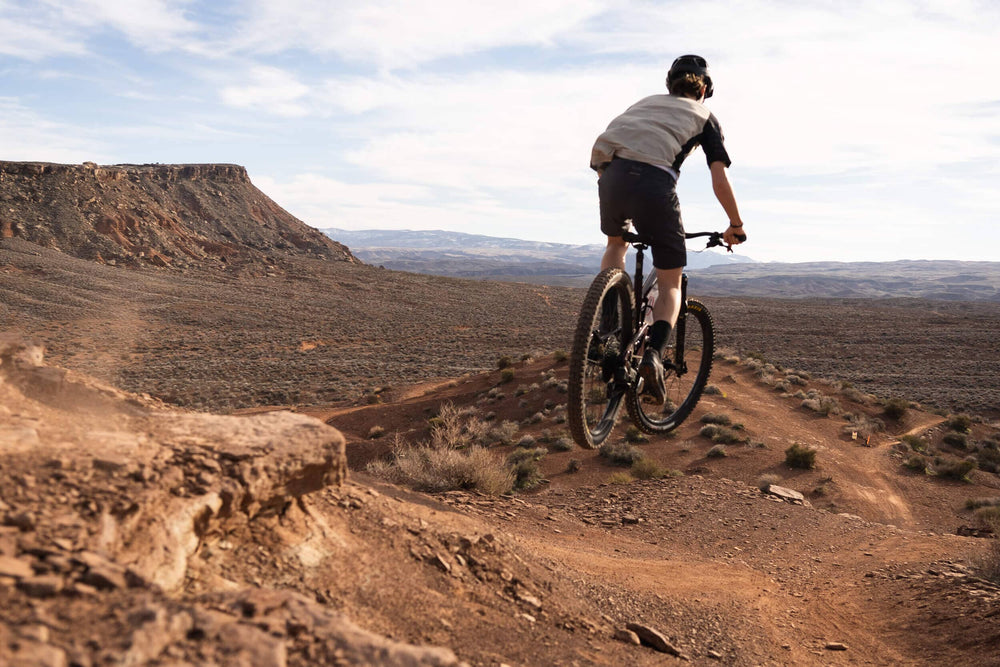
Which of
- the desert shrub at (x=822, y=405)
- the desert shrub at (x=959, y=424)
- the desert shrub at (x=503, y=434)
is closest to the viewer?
the desert shrub at (x=503, y=434)

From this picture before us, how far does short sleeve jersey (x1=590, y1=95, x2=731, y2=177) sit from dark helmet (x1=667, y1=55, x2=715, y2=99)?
0.28m

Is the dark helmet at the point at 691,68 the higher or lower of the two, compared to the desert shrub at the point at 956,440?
higher

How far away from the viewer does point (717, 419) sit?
1973cm

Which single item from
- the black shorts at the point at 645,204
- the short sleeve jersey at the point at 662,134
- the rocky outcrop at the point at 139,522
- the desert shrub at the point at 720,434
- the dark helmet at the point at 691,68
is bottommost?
the desert shrub at the point at 720,434

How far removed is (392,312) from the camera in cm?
6562

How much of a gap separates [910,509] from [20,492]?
58.5 ft

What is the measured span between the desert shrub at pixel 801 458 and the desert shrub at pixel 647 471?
12.8 ft

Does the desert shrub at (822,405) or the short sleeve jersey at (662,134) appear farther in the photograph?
the desert shrub at (822,405)

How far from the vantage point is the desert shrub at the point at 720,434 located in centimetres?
1859

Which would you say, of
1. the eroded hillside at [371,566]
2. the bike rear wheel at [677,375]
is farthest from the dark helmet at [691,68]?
the eroded hillside at [371,566]

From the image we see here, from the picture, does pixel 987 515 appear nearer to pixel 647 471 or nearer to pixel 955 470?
pixel 955 470

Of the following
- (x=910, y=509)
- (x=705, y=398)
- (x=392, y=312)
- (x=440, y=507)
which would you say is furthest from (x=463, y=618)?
(x=392, y=312)

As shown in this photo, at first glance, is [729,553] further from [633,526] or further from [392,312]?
[392,312]

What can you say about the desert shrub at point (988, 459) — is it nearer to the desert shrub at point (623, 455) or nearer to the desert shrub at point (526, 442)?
the desert shrub at point (623, 455)
